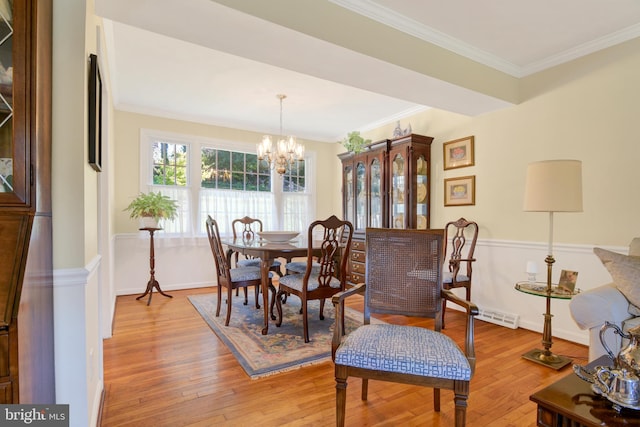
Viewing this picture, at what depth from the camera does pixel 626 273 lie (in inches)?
73.7

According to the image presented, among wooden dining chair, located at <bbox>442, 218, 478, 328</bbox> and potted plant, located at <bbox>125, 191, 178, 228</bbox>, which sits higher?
potted plant, located at <bbox>125, 191, 178, 228</bbox>

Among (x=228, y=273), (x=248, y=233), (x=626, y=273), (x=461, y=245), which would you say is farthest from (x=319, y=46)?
(x=248, y=233)

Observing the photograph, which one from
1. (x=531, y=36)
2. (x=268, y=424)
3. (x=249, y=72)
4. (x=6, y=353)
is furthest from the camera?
(x=249, y=72)

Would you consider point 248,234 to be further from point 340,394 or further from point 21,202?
point 21,202

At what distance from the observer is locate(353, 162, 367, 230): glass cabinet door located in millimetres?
4750

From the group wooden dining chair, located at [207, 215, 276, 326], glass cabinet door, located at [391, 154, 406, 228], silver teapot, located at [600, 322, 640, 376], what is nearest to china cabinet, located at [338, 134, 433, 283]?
glass cabinet door, located at [391, 154, 406, 228]

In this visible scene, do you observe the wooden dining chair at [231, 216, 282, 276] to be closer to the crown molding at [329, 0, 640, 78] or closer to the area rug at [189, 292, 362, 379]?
the area rug at [189, 292, 362, 379]

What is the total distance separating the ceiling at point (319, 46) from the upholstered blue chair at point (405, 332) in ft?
4.74

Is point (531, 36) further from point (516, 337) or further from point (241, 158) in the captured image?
point (241, 158)

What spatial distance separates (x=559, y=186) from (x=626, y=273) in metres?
0.69

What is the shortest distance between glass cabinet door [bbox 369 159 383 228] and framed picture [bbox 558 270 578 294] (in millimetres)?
2218

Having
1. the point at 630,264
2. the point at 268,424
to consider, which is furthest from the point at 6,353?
the point at 630,264

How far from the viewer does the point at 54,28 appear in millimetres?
1364

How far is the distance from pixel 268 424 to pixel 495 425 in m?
1.20
